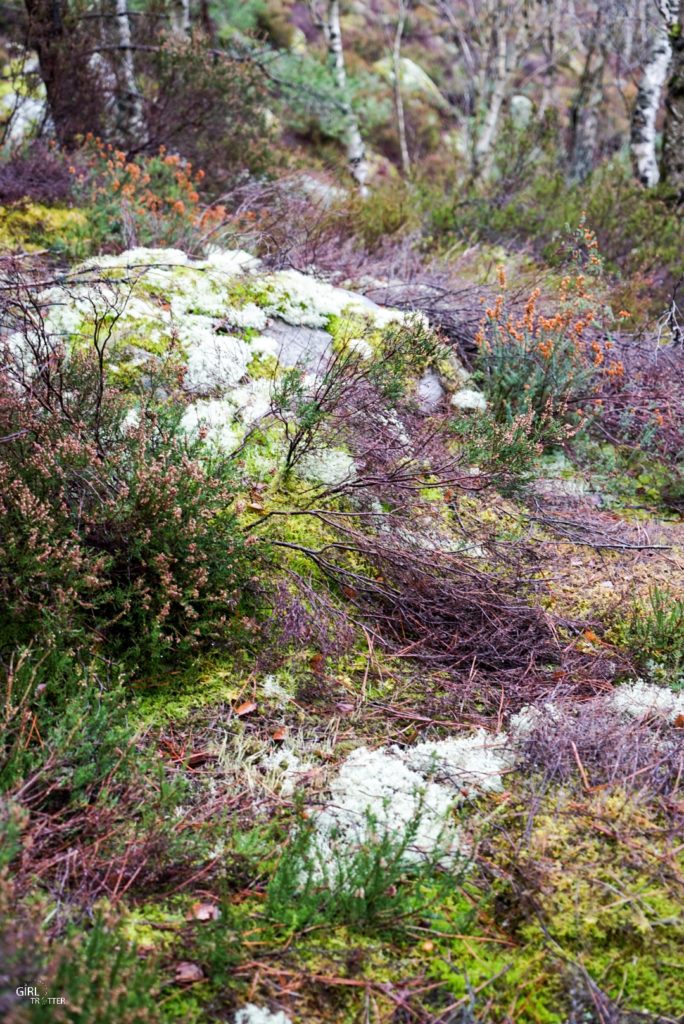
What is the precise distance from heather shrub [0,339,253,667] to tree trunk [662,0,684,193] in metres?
8.20

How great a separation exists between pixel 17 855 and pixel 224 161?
25.4 feet

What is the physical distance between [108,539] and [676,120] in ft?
29.5

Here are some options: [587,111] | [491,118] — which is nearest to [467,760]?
[491,118]

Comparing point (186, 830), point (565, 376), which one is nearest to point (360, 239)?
point (565, 376)

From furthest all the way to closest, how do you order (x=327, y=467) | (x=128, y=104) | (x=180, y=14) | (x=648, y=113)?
(x=180, y=14)
(x=648, y=113)
(x=128, y=104)
(x=327, y=467)

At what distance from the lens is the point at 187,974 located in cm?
192

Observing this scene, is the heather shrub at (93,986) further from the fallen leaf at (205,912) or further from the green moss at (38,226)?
the green moss at (38,226)

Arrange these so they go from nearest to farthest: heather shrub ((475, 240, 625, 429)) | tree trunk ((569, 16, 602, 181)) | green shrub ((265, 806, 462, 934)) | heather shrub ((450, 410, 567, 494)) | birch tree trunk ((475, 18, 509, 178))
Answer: green shrub ((265, 806, 462, 934)) < heather shrub ((450, 410, 567, 494)) < heather shrub ((475, 240, 625, 429)) < birch tree trunk ((475, 18, 509, 178)) < tree trunk ((569, 16, 602, 181))

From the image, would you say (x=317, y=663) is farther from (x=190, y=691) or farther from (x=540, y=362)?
(x=540, y=362)

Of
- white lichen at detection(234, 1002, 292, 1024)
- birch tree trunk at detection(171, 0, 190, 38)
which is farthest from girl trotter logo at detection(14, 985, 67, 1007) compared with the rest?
birch tree trunk at detection(171, 0, 190, 38)

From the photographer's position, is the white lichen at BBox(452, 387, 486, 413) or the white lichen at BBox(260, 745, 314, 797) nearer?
the white lichen at BBox(260, 745, 314, 797)

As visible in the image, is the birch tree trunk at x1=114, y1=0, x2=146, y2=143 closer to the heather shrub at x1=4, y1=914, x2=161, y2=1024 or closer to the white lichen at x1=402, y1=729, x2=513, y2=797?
the white lichen at x1=402, y1=729, x2=513, y2=797

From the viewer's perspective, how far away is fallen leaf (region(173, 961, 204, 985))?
191 cm

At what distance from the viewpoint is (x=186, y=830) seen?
7.45ft
